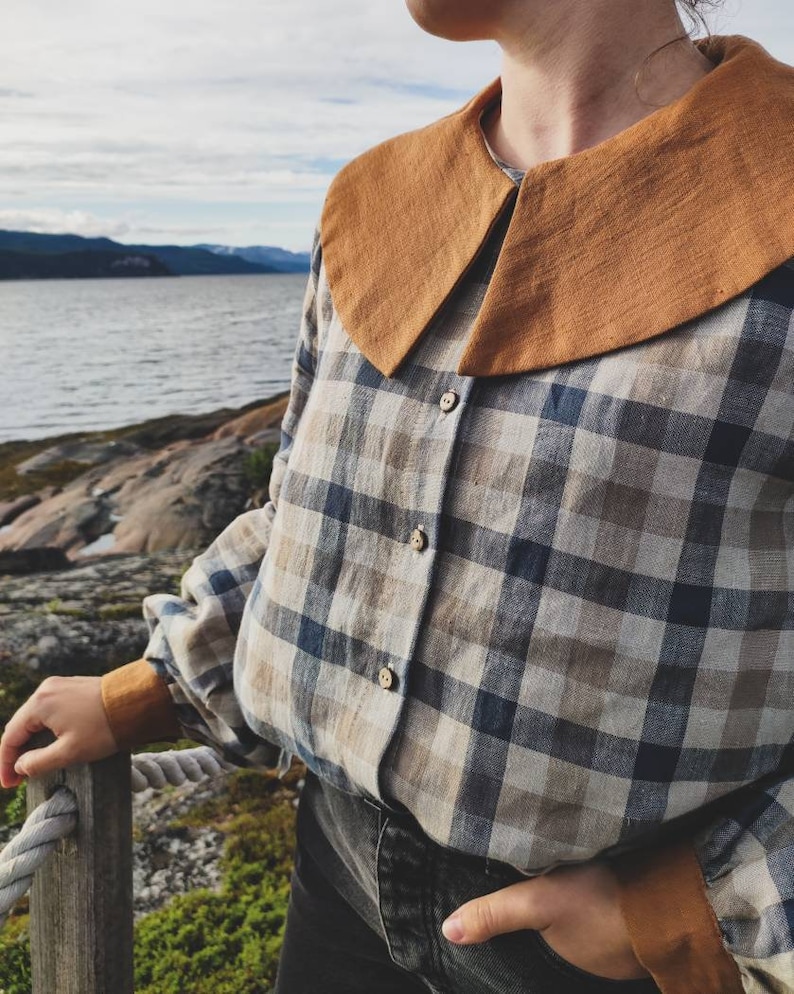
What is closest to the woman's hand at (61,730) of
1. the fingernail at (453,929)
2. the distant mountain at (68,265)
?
the fingernail at (453,929)

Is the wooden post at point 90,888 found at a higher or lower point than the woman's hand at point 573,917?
→ lower

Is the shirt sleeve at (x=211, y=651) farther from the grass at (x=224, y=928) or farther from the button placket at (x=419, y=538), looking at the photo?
the grass at (x=224, y=928)

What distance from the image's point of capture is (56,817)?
1.50 m

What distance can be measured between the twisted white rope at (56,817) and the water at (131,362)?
10962 millimetres

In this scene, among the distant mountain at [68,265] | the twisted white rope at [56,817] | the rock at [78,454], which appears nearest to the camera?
the twisted white rope at [56,817]

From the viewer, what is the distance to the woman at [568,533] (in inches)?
40.1

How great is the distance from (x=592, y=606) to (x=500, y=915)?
0.40 m

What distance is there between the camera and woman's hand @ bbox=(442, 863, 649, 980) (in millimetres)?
1110

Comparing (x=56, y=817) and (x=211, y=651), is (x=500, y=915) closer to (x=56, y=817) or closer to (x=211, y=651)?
(x=211, y=651)

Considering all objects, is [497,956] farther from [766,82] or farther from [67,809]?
[766,82]

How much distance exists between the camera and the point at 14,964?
2.86m

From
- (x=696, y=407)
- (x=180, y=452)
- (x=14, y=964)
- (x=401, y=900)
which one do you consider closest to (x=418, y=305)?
(x=696, y=407)

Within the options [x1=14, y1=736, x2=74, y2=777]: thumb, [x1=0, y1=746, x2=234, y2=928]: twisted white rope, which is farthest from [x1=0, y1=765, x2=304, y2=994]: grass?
[x1=14, y1=736, x2=74, y2=777]: thumb

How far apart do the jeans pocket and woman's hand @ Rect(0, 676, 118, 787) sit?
29.1 inches
